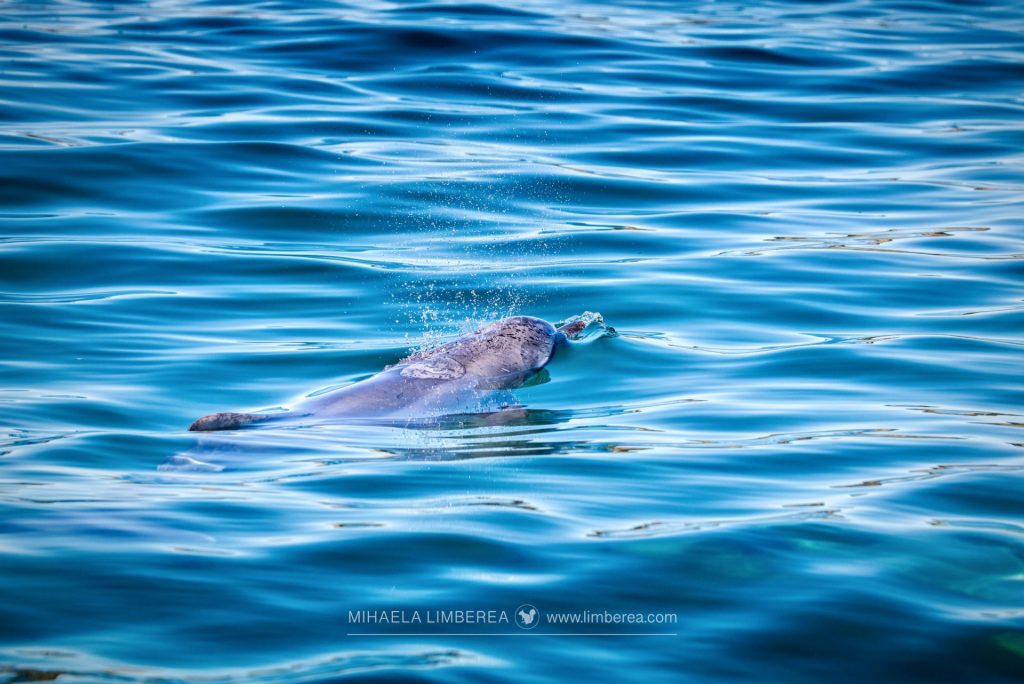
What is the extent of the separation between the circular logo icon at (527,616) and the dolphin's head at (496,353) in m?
3.03

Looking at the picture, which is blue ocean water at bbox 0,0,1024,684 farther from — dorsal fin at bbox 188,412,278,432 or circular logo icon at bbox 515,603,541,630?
dorsal fin at bbox 188,412,278,432

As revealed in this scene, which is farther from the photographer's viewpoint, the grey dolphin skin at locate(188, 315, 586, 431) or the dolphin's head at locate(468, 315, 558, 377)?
the dolphin's head at locate(468, 315, 558, 377)

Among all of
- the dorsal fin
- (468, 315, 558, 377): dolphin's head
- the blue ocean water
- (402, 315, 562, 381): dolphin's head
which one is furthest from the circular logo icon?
(468, 315, 558, 377): dolphin's head

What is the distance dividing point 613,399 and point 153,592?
152 inches

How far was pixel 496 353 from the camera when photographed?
8.10 meters

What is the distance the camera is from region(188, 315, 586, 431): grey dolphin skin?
23.3ft

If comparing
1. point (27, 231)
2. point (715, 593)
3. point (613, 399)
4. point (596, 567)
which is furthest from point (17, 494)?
point (27, 231)

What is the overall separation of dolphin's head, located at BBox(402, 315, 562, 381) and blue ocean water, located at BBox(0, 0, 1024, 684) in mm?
249

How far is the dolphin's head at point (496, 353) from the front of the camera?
25.5 ft

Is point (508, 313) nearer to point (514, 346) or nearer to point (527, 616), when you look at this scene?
point (514, 346)

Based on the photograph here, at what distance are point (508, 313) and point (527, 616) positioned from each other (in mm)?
5565

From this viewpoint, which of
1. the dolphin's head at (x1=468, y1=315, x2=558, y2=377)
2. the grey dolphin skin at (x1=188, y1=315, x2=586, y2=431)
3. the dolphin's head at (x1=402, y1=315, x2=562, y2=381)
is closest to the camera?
the grey dolphin skin at (x1=188, y1=315, x2=586, y2=431)

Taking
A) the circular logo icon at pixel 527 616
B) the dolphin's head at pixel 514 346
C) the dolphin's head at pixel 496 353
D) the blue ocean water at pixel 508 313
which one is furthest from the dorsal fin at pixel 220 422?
the circular logo icon at pixel 527 616

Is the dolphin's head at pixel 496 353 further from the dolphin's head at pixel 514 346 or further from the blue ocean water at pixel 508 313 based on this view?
the blue ocean water at pixel 508 313
